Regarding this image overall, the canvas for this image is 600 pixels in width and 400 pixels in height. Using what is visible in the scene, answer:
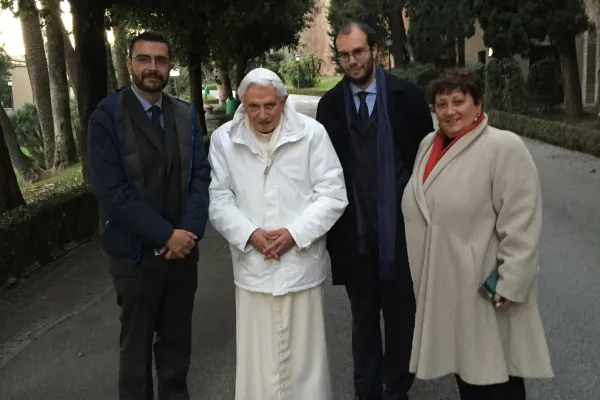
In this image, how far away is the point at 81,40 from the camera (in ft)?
29.0

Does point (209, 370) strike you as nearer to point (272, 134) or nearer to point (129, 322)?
point (129, 322)

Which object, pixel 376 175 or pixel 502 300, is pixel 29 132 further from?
pixel 502 300

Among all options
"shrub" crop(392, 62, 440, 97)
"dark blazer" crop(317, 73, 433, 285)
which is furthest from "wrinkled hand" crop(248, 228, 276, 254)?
"shrub" crop(392, 62, 440, 97)

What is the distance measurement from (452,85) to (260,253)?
1.22 metres

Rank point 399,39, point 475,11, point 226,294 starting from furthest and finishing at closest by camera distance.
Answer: point 399,39
point 475,11
point 226,294

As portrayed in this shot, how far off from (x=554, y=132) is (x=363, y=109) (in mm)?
13605

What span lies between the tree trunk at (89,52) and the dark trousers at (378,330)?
635 centimetres

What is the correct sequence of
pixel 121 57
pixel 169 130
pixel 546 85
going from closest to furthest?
pixel 169 130
pixel 546 85
pixel 121 57

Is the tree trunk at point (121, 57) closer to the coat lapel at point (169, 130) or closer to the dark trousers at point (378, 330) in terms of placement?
the coat lapel at point (169, 130)

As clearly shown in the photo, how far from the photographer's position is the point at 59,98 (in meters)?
15.5

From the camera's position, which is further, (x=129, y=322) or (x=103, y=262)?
(x=103, y=262)

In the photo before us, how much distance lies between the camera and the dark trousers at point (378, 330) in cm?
331

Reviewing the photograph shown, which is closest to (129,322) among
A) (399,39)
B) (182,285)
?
(182,285)

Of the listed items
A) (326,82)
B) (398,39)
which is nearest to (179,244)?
(398,39)
